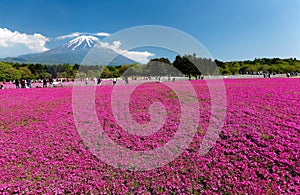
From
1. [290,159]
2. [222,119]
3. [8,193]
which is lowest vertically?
[8,193]

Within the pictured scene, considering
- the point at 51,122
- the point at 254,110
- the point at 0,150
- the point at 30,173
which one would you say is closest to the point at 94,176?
the point at 30,173

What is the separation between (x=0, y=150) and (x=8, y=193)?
2.34 meters

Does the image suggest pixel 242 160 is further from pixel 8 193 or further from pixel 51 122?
pixel 51 122

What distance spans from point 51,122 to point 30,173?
3.56 meters

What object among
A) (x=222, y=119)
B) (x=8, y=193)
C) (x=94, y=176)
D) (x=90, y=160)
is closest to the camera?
(x=8, y=193)

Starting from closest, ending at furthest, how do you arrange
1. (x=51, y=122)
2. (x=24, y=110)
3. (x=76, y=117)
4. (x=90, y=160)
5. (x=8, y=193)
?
(x=8, y=193), (x=90, y=160), (x=51, y=122), (x=76, y=117), (x=24, y=110)

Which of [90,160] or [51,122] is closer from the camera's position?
[90,160]

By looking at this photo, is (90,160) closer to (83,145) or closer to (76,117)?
(83,145)

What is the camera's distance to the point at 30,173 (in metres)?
4.73

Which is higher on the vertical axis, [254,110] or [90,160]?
[254,110]

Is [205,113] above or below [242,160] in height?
above

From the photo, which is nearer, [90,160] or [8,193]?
[8,193]

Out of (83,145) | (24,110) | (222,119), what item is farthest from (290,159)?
(24,110)

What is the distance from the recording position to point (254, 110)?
8.38 meters
